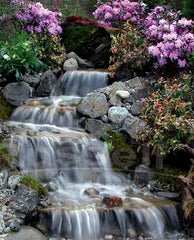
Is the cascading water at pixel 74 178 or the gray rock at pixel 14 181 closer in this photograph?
the cascading water at pixel 74 178

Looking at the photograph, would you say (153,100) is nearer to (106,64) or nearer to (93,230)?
(93,230)

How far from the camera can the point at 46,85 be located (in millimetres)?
8391

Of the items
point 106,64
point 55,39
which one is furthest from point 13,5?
point 106,64

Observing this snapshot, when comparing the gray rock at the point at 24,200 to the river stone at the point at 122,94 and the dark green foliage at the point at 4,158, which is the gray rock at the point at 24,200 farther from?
the river stone at the point at 122,94

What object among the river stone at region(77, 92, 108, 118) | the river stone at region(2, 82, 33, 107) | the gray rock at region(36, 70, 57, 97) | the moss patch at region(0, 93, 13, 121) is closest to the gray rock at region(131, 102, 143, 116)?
the river stone at region(77, 92, 108, 118)

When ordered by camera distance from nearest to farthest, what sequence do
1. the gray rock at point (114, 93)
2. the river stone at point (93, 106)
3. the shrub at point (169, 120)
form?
the shrub at point (169, 120) → the river stone at point (93, 106) → the gray rock at point (114, 93)

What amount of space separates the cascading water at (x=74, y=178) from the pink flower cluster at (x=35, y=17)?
2795mm

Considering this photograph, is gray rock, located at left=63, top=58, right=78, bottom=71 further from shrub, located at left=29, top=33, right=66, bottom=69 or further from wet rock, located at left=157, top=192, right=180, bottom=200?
wet rock, located at left=157, top=192, right=180, bottom=200

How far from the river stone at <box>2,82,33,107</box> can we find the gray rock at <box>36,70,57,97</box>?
0.35 meters

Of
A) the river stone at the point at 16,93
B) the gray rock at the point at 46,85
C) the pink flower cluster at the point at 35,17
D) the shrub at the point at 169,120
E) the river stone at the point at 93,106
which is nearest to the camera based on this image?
the shrub at the point at 169,120

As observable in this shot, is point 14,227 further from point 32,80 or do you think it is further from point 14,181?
point 32,80

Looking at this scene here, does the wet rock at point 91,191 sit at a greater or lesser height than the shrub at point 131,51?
lesser

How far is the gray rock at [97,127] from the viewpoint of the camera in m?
6.54

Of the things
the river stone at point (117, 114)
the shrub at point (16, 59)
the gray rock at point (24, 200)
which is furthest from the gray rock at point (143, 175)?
the shrub at point (16, 59)
